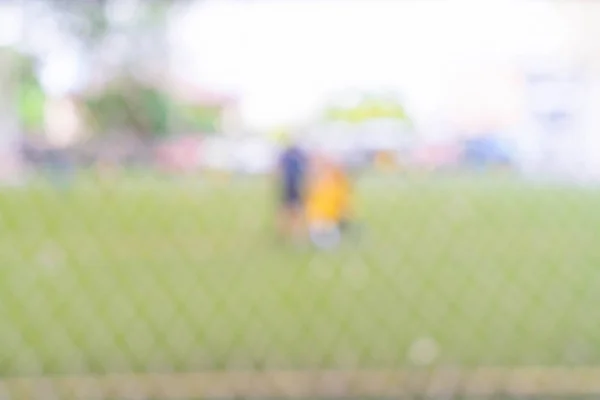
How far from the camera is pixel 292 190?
1765mm

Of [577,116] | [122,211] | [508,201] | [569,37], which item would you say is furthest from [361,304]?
[569,37]

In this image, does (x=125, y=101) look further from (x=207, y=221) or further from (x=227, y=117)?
(x=207, y=221)

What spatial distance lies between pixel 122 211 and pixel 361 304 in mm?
490

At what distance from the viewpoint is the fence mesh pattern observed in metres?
Answer: 0.86

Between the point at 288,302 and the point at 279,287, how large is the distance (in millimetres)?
132

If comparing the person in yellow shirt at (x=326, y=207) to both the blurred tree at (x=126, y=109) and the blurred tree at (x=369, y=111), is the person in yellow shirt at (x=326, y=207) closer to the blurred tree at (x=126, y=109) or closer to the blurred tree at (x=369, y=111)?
the blurred tree at (x=369, y=111)

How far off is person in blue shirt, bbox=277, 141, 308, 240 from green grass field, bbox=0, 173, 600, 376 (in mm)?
69

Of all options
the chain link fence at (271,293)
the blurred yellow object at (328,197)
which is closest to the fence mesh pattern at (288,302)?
the chain link fence at (271,293)

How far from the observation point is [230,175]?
2.56 feet

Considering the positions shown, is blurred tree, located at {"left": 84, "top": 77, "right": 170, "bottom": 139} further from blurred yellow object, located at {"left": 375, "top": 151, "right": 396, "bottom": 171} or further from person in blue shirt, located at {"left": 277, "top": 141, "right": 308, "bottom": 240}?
person in blue shirt, located at {"left": 277, "top": 141, "right": 308, "bottom": 240}

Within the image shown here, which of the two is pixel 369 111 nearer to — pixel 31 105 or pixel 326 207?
pixel 31 105

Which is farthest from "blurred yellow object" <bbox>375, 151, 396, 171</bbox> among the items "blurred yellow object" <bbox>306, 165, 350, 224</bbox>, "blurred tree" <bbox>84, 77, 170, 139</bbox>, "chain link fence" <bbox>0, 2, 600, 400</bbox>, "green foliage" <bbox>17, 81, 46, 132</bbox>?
"blurred yellow object" <bbox>306, 165, 350, 224</bbox>

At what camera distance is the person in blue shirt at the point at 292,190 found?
1.61m

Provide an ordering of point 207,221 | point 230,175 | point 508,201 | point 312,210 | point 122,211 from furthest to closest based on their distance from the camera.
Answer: point 312,210 → point 207,221 → point 508,201 → point 122,211 → point 230,175
